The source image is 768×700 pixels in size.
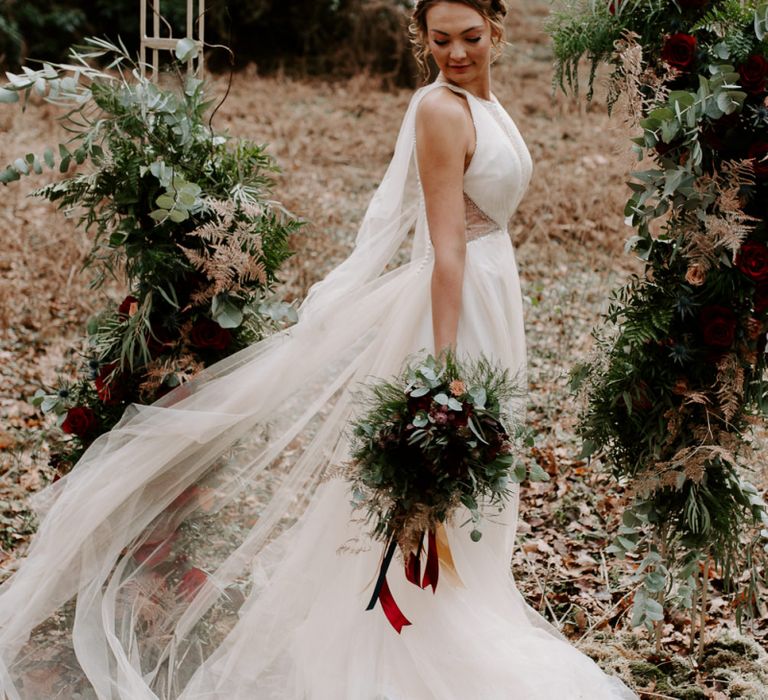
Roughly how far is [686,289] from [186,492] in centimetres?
182

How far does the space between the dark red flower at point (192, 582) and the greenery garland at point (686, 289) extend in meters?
1.44

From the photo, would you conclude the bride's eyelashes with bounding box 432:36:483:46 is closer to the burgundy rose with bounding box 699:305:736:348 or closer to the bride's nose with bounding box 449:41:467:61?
the bride's nose with bounding box 449:41:467:61

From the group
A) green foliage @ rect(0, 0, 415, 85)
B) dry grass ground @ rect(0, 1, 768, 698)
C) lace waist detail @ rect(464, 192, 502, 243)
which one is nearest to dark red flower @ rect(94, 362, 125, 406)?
dry grass ground @ rect(0, 1, 768, 698)

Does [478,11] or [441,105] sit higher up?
[478,11]

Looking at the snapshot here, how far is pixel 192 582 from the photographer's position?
334 cm

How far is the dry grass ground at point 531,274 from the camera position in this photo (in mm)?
3930

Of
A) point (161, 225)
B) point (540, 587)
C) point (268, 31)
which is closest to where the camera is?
point (161, 225)

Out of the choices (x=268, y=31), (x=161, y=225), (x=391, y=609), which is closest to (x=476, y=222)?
(x=161, y=225)

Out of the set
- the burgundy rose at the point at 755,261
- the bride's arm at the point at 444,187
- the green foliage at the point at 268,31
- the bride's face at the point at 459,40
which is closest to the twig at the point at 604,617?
the bride's arm at the point at 444,187

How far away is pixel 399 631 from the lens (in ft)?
9.72

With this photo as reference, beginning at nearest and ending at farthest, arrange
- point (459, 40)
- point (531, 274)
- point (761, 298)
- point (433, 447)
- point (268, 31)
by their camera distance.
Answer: point (433, 447) < point (761, 298) < point (459, 40) < point (531, 274) < point (268, 31)

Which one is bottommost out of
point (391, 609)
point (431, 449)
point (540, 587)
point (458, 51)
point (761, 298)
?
point (540, 587)

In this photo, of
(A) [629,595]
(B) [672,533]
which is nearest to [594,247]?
(A) [629,595]

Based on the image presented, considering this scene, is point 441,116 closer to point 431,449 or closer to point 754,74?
point 754,74
